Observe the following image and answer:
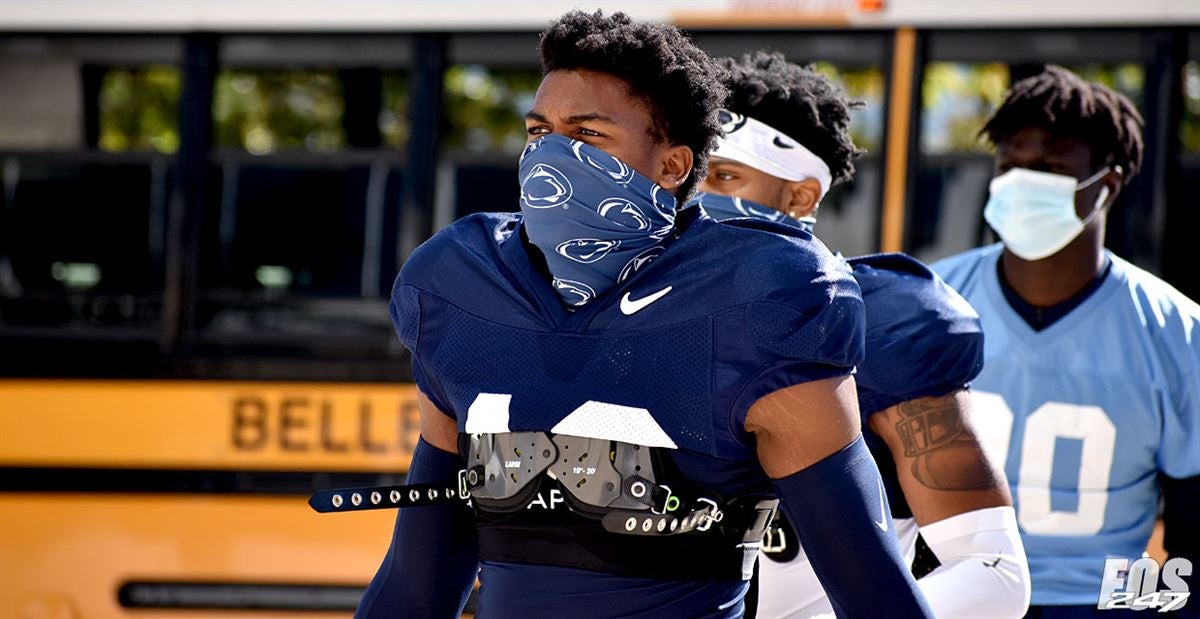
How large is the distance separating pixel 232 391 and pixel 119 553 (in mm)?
723

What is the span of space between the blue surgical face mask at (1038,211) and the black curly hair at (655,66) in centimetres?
181

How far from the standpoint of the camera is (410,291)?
2057mm

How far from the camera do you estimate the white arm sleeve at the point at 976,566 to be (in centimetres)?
246

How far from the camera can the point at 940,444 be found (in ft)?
8.08

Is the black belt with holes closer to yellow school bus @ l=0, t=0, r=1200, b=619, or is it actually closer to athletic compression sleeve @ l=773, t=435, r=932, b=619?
athletic compression sleeve @ l=773, t=435, r=932, b=619

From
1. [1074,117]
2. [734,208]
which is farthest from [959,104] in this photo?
[734,208]

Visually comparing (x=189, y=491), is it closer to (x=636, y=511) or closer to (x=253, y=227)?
(x=253, y=227)

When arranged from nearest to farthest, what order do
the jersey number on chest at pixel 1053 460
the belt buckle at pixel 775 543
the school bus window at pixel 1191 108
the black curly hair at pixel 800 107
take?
1. the belt buckle at pixel 775 543
2. the black curly hair at pixel 800 107
3. the jersey number on chest at pixel 1053 460
4. the school bus window at pixel 1191 108

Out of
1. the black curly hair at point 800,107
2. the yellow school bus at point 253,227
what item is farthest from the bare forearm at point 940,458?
the yellow school bus at point 253,227

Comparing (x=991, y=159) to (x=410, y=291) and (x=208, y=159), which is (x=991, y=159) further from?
(x=410, y=291)

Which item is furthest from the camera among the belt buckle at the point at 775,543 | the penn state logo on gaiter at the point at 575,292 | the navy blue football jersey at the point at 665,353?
the belt buckle at the point at 775,543

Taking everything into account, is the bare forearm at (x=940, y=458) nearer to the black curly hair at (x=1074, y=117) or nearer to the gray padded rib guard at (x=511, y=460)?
the gray padded rib guard at (x=511, y=460)

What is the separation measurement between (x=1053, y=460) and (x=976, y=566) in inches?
40.2

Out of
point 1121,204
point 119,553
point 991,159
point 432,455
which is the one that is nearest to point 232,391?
point 119,553
